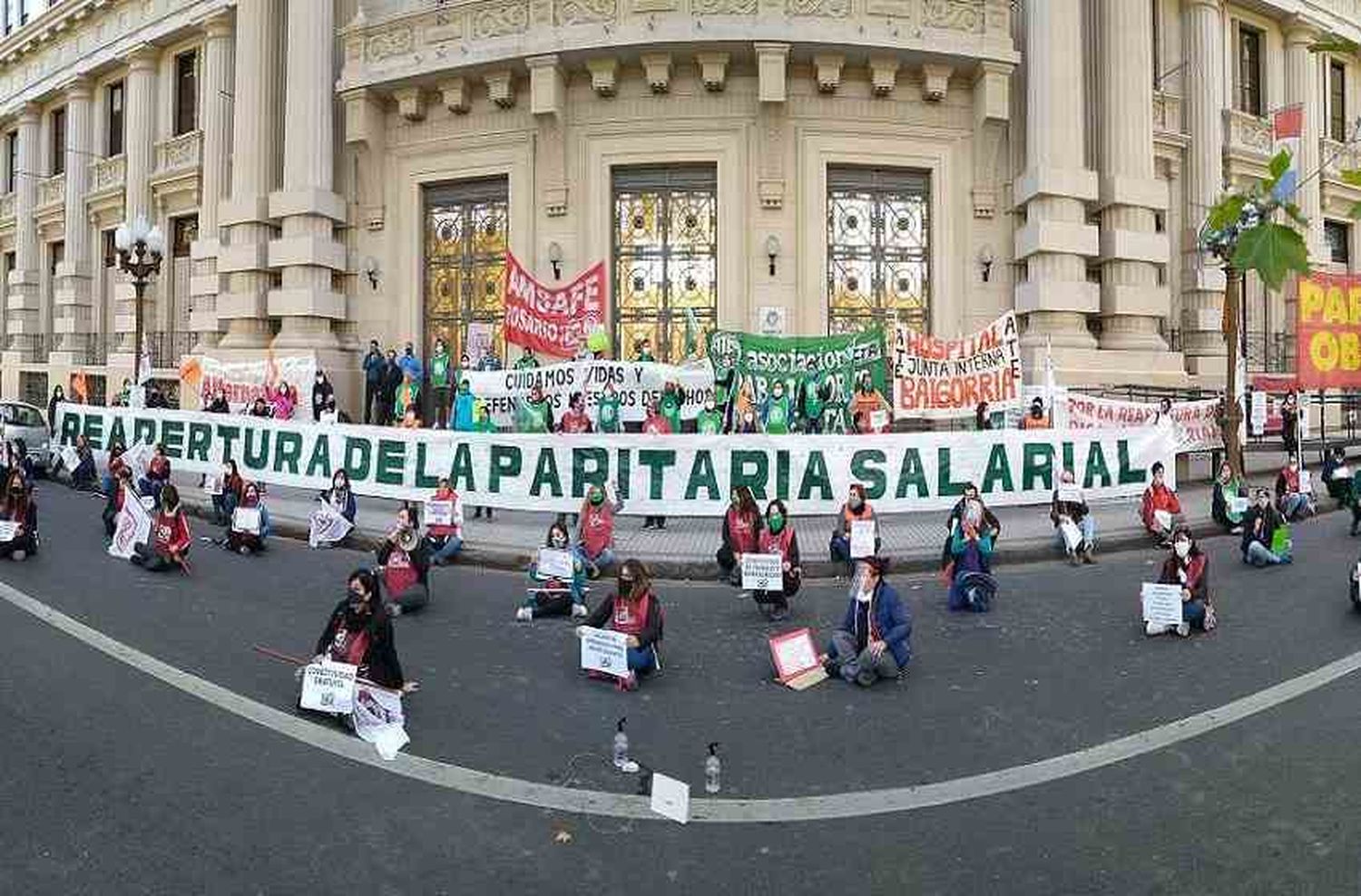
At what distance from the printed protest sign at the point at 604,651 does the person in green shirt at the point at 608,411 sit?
27.6 ft

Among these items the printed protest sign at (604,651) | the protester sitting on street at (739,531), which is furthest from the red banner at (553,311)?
the printed protest sign at (604,651)

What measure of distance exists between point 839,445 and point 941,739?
6951 millimetres

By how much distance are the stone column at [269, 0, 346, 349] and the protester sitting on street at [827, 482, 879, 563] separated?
1472cm

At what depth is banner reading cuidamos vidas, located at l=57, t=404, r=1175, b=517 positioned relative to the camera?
12.4 m

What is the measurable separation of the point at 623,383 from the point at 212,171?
15667 millimetres

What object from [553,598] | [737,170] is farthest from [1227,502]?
[737,170]

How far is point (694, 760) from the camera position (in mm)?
5465

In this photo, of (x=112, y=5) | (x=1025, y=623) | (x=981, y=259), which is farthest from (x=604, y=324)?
(x=112, y=5)

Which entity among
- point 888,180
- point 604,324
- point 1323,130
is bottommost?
point 604,324

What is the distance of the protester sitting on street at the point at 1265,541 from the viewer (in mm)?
10938

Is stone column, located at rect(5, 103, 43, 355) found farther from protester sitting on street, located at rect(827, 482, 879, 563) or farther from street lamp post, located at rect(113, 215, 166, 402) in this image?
protester sitting on street, located at rect(827, 482, 879, 563)

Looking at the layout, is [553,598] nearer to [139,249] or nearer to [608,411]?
[608,411]

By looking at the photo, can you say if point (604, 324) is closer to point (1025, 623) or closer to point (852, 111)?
point (852, 111)

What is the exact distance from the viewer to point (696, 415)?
15414 millimetres
